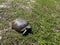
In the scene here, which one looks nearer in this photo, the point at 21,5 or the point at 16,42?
the point at 16,42

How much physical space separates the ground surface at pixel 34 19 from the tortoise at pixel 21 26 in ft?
0.35

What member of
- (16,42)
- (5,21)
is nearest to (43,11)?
(5,21)

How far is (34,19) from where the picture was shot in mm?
5117

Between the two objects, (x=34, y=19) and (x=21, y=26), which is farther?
(x=34, y=19)

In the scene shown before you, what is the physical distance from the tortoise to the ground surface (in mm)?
107

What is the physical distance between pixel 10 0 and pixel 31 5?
0.76 m

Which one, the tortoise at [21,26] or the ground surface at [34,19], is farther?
the tortoise at [21,26]

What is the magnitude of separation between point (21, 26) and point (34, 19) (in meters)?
0.63

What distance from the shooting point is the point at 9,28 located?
474 centimetres

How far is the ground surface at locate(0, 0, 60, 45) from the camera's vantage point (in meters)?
4.40

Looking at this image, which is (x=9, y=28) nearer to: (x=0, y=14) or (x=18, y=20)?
(x=18, y=20)

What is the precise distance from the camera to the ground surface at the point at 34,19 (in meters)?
4.40

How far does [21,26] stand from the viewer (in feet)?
15.2

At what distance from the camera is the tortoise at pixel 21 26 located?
4578 millimetres
